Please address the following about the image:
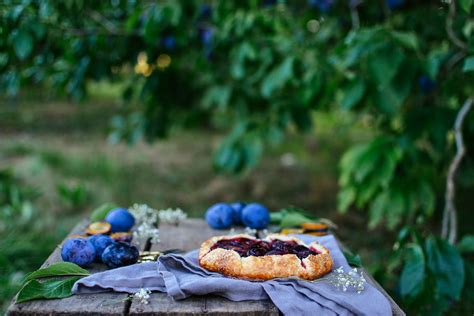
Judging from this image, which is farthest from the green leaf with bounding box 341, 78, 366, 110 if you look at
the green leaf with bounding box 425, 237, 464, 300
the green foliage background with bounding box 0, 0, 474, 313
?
the green leaf with bounding box 425, 237, 464, 300

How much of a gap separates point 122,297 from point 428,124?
2.12 m

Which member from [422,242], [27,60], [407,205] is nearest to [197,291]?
[422,242]

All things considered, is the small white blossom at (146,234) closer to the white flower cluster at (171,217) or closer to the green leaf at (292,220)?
the white flower cluster at (171,217)

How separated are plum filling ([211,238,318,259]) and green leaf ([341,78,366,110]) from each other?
1102 millimetres

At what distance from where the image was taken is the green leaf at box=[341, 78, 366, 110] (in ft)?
9.14

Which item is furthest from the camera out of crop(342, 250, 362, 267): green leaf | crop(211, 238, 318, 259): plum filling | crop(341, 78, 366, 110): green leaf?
crop(341, 78, 366, 110): green leaf

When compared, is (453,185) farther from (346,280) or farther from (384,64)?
(346,280)

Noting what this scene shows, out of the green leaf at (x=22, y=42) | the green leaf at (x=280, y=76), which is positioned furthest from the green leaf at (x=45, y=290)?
the green leaf at (x=280, y=76)

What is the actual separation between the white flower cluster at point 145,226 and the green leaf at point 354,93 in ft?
3.67

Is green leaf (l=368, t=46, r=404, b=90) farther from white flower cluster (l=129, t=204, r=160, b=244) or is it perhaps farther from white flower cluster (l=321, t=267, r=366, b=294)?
white flower cluster (l=129, t=204, r=160, b=244)

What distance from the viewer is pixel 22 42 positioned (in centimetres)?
270

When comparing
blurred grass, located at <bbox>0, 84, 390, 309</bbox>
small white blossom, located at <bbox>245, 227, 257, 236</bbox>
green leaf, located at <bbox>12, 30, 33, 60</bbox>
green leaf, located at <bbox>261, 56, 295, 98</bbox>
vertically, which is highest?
green leaf, located at <bbox>12, 30, 33, 60</bbox>

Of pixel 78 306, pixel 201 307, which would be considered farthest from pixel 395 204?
pixel 78 306

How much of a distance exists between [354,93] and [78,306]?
1818mm
